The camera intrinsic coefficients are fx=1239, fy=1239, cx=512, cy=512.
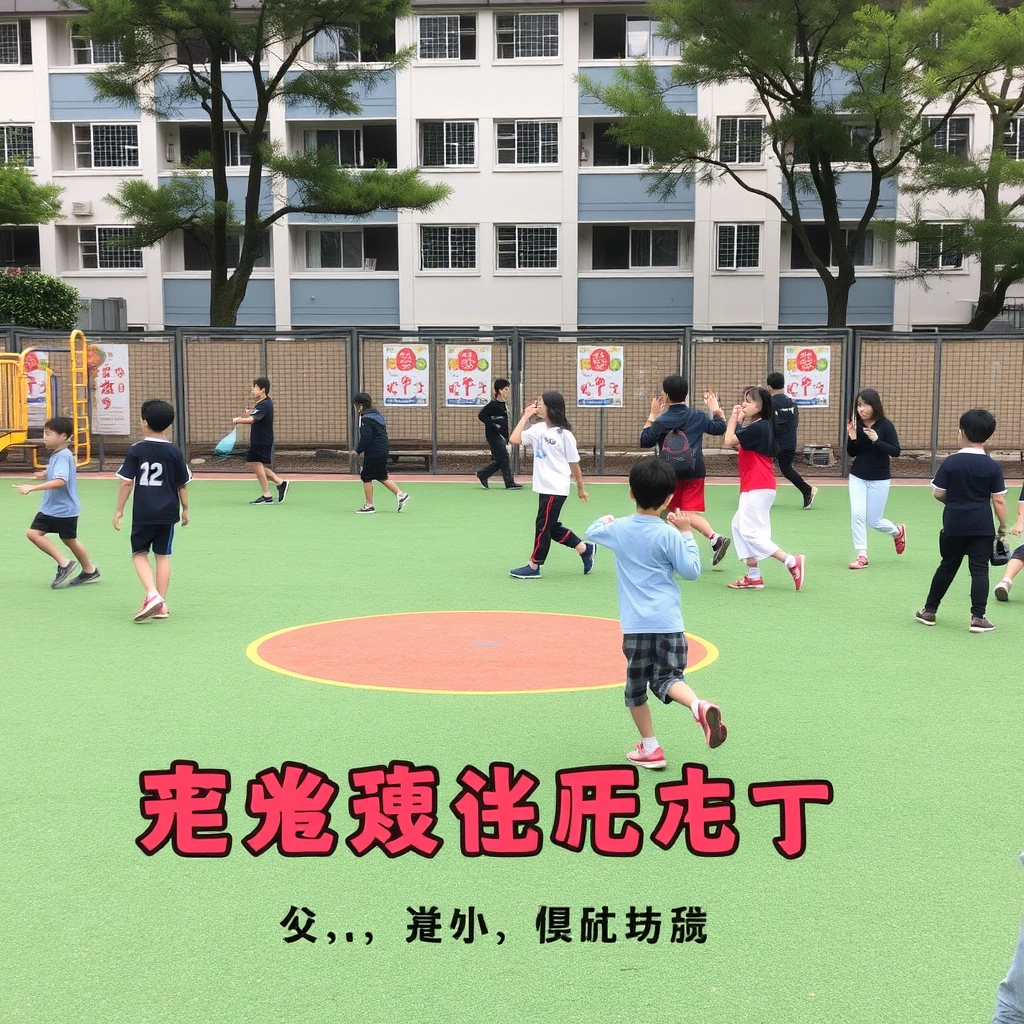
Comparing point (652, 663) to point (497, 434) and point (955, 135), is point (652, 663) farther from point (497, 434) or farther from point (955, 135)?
point (955, 135)

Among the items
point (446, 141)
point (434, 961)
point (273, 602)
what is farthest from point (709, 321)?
point (434, 961)

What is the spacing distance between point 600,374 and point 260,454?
23.2 feet

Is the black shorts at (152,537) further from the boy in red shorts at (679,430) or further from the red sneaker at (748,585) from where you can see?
the red sneaker at (748,585)

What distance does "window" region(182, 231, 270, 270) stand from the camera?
37.5 m

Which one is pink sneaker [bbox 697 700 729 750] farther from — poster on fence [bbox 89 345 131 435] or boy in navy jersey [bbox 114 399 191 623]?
poster on fence [bbox 89 345 131 435]

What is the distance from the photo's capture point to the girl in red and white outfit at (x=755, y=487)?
35.8 feet

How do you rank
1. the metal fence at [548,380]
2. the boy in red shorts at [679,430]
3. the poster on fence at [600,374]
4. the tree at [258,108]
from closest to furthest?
the boy in red shorts at [679,430]
the metal fence at [548,380]
the poster on fence at [600,374]
the tree at [258,108]

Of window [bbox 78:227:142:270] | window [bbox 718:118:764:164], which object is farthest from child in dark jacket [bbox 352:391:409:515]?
window [bbox 78:227:142:270]

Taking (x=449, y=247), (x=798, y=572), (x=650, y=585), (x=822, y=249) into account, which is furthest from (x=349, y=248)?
(x=650, y=585)

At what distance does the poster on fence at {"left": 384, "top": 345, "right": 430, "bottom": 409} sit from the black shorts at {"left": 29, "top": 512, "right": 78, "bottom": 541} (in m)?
11.8

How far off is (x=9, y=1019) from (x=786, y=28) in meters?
26.9

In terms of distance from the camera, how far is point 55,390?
22.2 m

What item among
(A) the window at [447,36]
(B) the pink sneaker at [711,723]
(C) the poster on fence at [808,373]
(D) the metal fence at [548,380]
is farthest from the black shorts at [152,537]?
(A) the window at [447,36]

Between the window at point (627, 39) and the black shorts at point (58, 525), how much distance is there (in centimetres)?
2858
